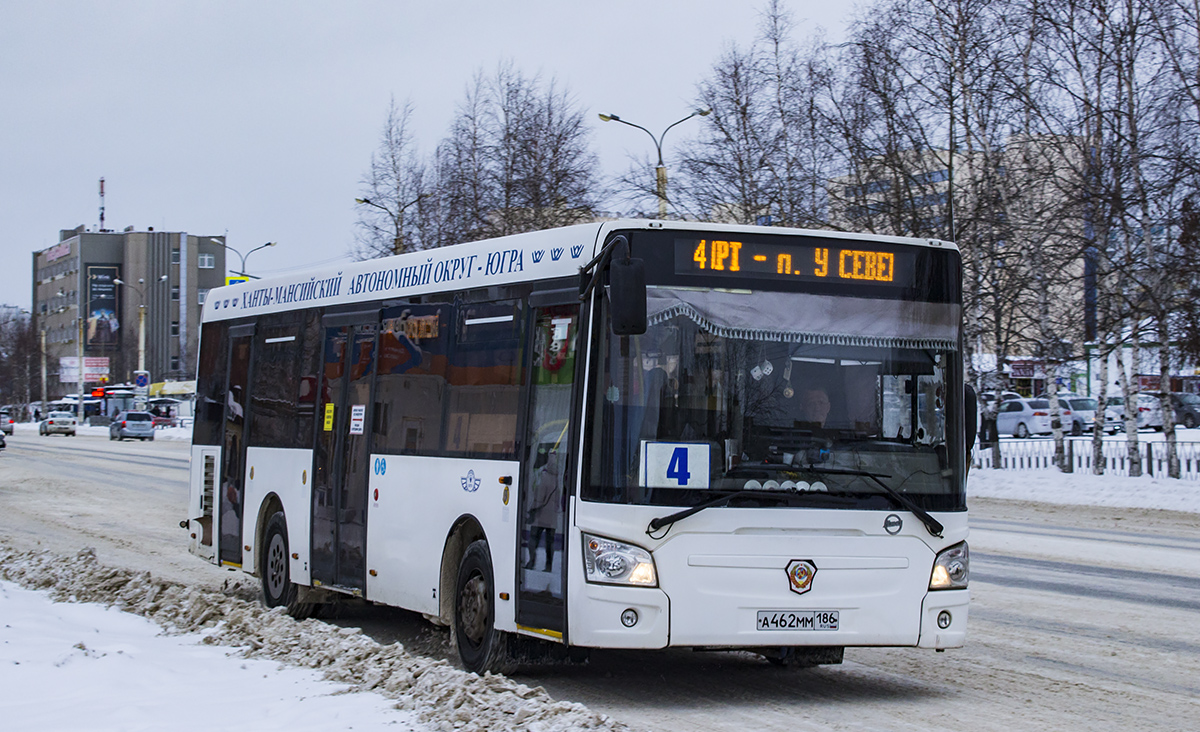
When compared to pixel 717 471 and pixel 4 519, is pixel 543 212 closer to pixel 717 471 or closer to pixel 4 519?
pixel 4 519

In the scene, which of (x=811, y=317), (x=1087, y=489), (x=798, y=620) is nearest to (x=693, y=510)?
(x=798, y=620)

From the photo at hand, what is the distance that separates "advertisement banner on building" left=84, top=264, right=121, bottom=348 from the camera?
14888 cm

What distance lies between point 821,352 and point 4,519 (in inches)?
760

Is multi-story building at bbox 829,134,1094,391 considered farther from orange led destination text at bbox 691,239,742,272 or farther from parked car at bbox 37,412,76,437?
parked car at bbox 37,412,76,437

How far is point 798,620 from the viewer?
7621mm

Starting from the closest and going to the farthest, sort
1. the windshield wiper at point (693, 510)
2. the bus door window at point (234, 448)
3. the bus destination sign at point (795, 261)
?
the windshield wiper at point (693, 510) → the bus destination sign at point (795, 261) → the bus door window at point (234, 448)

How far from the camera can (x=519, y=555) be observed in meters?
8.27

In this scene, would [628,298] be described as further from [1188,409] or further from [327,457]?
Answer: [1188,409]

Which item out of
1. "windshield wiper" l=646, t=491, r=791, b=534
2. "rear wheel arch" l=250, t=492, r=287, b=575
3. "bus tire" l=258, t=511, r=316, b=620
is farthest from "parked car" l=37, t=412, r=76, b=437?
"windshield wiper" l=646, t=491, r=791, b=534

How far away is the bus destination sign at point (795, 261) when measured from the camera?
7.79 metres

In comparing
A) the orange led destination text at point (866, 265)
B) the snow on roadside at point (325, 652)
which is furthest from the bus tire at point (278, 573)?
the orange led destination text at point (866, 265)

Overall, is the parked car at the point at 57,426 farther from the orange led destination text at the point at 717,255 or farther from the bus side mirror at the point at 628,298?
the bus side mirror at the point at 628,298

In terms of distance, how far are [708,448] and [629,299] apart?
98 cm

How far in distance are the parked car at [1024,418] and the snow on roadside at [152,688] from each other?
46375 mm
